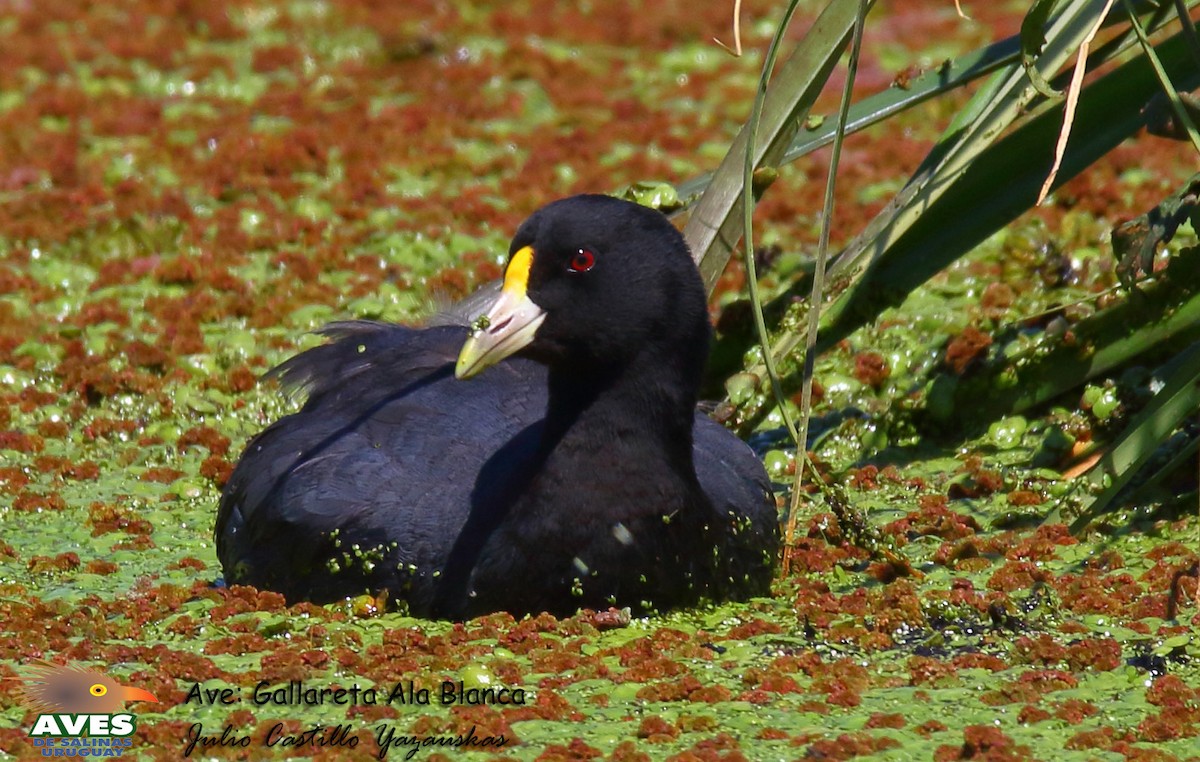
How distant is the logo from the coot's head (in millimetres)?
1225

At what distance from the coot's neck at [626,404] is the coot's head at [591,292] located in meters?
0.02

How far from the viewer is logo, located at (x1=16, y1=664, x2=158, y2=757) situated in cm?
387

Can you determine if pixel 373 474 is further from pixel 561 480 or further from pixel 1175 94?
pixel 1175 94

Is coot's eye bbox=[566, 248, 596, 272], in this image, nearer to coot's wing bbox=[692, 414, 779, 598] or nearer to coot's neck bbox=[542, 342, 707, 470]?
coot's neck bbox=[542, 342, 707, 470]

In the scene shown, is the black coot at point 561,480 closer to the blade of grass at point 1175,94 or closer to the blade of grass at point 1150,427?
the blade of grass at point 1150,427

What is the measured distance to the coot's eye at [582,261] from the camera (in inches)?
179

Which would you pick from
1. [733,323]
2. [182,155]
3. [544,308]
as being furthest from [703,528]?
[182,155]

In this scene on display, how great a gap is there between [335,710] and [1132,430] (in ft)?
8.09

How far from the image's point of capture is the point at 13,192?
867cm

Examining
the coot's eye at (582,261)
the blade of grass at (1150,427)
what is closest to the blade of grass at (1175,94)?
the blade of grass at (1150,427)

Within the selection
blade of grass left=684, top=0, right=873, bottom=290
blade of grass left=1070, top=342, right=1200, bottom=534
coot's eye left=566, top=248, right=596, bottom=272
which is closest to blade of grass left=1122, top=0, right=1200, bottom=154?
blade of grass left=1070, top=342, right=1200, bottom=534

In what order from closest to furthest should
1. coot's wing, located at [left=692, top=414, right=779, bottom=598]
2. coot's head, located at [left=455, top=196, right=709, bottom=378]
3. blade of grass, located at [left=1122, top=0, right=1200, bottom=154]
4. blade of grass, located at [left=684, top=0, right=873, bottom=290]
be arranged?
1. blade of grass, located at [left=1122, top=0, right=1200, bottom=154]
2. coot's head, located at [left=455, top=196, right=709, bottom=378]
3. coot's wing, located at [left=692, top=414, right=779, bottom=598]
4. blade of grass, located at [left=684, top=0, right=873, bottom=290]

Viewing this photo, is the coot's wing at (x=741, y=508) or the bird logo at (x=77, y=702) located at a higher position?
the coot's wing at (x=741, y=508)

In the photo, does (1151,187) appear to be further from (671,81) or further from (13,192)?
(13,192)
